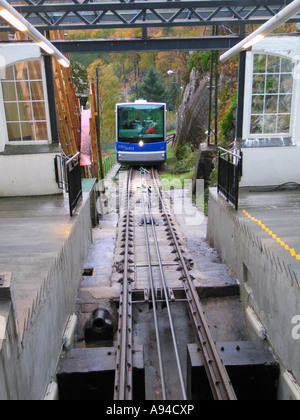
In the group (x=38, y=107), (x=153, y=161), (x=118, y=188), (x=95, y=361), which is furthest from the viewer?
(x=153, y=161)

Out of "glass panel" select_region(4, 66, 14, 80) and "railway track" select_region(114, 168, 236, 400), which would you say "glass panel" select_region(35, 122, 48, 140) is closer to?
"glass panel" select_region(4, 66, 14, 80)

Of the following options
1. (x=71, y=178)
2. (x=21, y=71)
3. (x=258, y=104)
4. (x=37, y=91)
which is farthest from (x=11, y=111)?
(x=258, y=104)

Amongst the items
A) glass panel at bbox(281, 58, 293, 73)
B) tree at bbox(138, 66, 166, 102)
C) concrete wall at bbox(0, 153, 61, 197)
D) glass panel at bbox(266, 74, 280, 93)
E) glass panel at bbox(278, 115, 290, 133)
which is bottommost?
concrete wall at bbox(0, 153, 61, 197)

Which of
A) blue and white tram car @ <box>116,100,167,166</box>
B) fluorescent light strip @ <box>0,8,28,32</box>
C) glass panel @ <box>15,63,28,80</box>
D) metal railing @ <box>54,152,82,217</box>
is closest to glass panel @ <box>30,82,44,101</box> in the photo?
glass panel @ <box>15,63,28,80</box>

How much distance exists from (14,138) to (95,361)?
5.82 metres

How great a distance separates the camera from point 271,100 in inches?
324

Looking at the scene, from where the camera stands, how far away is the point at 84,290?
6211 mm

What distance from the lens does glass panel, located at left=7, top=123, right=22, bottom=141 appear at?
8602mm

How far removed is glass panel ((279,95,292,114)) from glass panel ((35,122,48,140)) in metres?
5.11

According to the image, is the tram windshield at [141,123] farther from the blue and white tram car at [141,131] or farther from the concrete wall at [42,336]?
the concrete wall at [42,336]

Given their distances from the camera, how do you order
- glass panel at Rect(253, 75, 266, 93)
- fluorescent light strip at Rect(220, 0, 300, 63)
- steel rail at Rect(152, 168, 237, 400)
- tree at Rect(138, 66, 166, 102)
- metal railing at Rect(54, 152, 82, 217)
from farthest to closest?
1. tree at Rect(138, 66, 166, 102)
2. glass panel at Rect(253, 75, 266, 93)
3. metal railing at Rect(54, 152, 82, 217)
4. fluorescent light strip at Rect(220, 0, 300, 63)
5. steel rail at Rect(152, 168, 237, 400)
